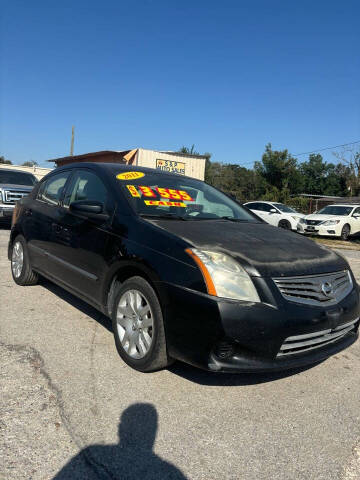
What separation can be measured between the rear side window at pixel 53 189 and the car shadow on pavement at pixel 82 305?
3.65 feet

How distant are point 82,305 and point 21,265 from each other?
112 centimetres

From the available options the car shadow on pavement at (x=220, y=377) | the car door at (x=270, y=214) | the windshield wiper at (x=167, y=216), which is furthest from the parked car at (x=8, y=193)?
the car door at (x=270, y=214)

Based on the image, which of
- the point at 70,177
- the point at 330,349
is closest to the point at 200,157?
the point at 70,177

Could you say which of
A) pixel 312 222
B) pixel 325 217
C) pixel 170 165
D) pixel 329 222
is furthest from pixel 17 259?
pixel 170 165

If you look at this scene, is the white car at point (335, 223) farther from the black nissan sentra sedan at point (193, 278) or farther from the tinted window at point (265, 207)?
the black nissan sentra sedan at point (193, 278)

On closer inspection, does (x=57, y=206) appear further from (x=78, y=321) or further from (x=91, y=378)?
(x=91, y=378)

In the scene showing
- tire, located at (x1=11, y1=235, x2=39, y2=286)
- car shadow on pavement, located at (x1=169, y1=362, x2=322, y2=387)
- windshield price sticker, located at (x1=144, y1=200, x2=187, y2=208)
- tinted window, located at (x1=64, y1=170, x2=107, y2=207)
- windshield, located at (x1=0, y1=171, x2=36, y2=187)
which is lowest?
car shadow on pavement, located at (x1=169, y1=362, x2=322, y2=387)

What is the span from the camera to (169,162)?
22266 millimetres

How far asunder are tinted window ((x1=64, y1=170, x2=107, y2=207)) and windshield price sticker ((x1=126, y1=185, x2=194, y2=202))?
0.88 ft

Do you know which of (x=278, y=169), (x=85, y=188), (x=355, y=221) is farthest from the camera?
(x=278, y=169)

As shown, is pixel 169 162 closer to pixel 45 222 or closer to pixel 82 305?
pixel 45 222

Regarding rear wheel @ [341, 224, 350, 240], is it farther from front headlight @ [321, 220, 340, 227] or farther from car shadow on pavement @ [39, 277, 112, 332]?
car shadow on pavement @ [39, 277, 112, 332]

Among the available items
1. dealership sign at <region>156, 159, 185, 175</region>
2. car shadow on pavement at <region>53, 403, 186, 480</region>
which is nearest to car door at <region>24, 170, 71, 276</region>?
car shadow on pavement at <region>53, 403, 186, 480</region>

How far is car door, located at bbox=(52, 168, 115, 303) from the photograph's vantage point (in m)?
3.14
